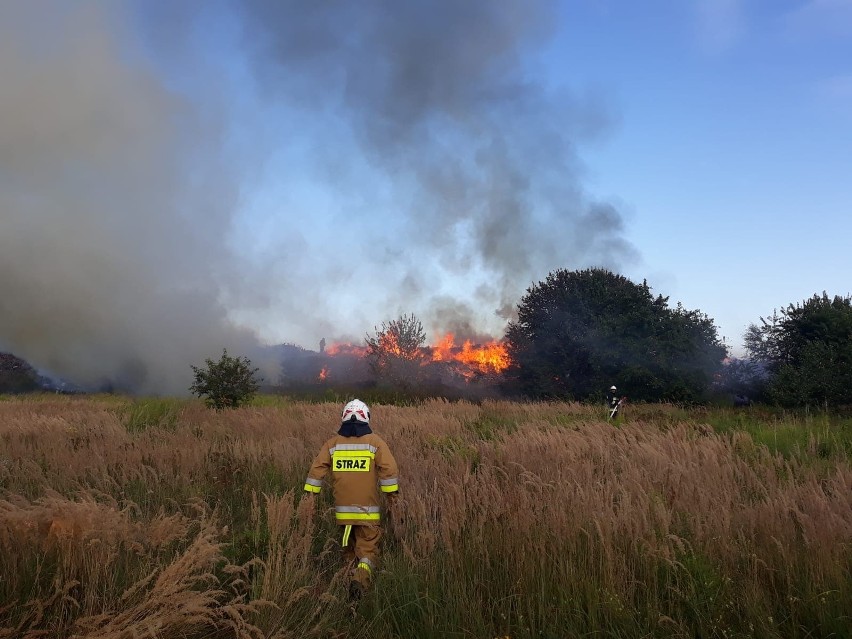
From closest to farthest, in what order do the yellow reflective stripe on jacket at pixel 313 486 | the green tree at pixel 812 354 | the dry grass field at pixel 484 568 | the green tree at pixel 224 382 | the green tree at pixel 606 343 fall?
the dry grass field at pixel 484 568, the yellow reflective stripe on jacket at pixel 313 486, the green tree at pixel 224 382, the green tree at pixel 812 354, the green tree at pixel 606 343

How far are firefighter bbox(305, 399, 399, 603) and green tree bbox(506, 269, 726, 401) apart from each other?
85.8 ft

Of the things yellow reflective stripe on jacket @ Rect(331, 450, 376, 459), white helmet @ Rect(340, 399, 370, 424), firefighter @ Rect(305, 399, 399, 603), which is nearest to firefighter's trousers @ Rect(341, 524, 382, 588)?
firefighter @ Rect(305, 399, 399, 603)

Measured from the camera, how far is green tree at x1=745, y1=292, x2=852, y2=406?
24.5m

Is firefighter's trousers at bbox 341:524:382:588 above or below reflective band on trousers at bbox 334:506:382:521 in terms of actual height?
below

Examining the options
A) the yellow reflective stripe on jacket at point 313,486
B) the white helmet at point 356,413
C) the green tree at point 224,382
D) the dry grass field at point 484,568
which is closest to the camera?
the dry grass field at point 484,568

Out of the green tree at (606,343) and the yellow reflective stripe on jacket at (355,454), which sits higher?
the green tree at (606,343)

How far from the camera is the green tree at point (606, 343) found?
94.5ft

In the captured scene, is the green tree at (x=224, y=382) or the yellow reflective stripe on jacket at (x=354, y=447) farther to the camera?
the green tree at (x=224, y=382)

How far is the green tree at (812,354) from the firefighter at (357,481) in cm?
2608

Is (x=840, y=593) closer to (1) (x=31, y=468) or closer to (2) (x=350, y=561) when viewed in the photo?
(2) (x=350, y=561)

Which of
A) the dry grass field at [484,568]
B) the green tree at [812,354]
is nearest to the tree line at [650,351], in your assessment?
the green tree at [812,354]

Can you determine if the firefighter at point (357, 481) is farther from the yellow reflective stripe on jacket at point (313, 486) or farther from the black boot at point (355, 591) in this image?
the black boot at point (355, 591)

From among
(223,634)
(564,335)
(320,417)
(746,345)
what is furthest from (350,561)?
(746,345)

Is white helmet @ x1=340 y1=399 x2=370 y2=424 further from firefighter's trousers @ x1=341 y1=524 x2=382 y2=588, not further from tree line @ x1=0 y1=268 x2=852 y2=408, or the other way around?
tree line @ x1=0 y1=268 x2=852 y2=408
